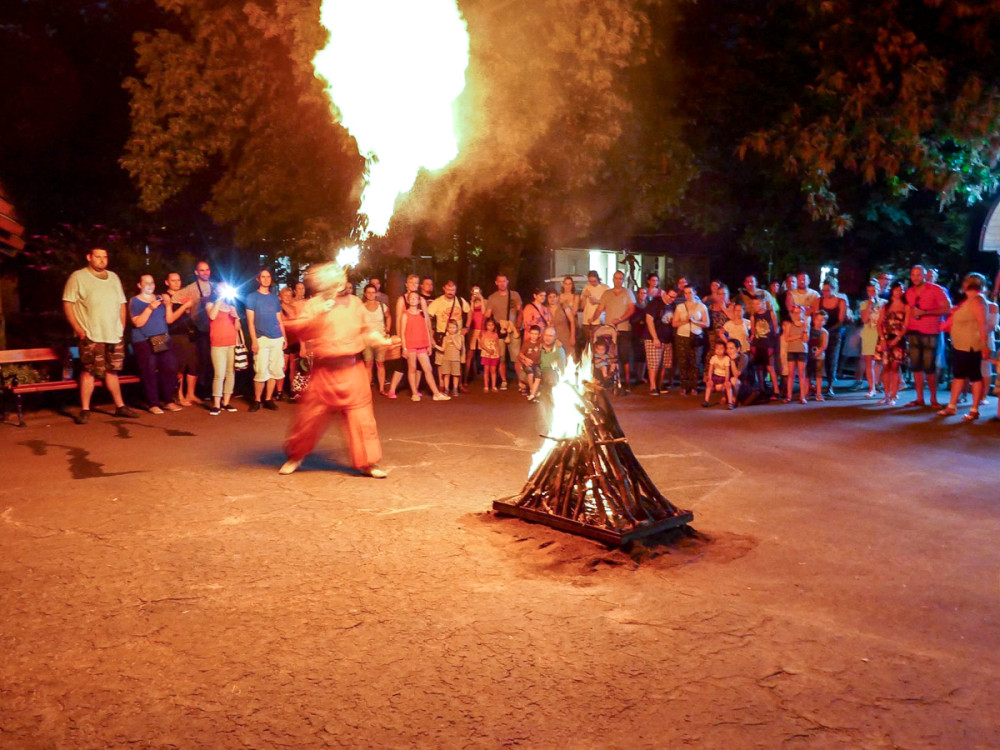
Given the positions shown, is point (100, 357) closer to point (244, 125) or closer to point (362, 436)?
point (244, 125)

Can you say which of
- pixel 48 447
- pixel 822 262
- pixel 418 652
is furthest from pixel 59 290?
pixel 822 262

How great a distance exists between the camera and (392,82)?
9867mm

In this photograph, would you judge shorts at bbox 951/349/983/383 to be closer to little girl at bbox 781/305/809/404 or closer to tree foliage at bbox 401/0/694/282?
little girl at bbox 781/305/809/404

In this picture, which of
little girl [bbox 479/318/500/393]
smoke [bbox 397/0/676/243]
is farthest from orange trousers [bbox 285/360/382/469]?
smoke [bbox 397/0/676/243]

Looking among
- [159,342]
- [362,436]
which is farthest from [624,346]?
[362,436]

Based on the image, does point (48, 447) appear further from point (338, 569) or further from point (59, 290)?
point (59, 290)

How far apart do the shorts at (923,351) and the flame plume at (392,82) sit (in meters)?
7.04

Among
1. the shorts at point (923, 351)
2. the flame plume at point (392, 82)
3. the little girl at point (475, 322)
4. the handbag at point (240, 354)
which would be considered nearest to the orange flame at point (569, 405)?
the flame plume at point (392, 82)

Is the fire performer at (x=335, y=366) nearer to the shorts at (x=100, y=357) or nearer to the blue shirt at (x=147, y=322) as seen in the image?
the shorts at (x=100, y=357)

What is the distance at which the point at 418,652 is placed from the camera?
414cm

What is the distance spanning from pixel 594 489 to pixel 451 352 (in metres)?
8.13

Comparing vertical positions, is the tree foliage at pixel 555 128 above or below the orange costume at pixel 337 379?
above

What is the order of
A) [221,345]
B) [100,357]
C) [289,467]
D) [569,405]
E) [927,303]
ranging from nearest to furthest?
[569,405], [289,467], [100,357], [927,303], [221,345]

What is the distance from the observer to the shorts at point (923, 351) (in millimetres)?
11984
